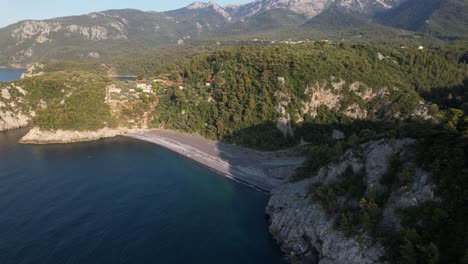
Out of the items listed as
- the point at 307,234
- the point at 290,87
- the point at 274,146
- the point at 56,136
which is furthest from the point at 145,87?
the point at 307,234

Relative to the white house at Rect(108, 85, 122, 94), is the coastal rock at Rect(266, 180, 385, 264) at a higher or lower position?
lower

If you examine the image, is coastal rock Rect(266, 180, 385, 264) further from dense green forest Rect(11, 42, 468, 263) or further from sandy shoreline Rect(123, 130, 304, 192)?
sandy shoreline Rect(123, 130, 304, 192)

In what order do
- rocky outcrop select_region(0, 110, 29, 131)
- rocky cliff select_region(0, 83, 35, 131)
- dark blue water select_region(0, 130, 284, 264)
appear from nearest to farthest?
1. dark blue water select_region(0, 130, 284, 264)
2. rocky outcrop select_region(0, 110, 29, 131)
3. rocky cliff select_region(0, 83, 35, 131)

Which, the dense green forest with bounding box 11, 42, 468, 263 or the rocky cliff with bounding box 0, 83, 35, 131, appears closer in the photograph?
the dense green forest with bounding box 11, 42, 468, 263

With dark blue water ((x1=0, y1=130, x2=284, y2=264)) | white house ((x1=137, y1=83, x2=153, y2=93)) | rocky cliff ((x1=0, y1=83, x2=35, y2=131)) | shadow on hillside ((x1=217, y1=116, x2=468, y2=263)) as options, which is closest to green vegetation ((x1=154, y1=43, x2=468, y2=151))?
white house ((x1=137, y1=83, x2=153, y2=93))

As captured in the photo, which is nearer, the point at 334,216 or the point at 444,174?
the point at 444,174

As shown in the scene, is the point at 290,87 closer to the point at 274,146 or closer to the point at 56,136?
the point at 274,146

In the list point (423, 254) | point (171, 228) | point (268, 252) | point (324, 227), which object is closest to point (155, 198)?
point (171, 228)
